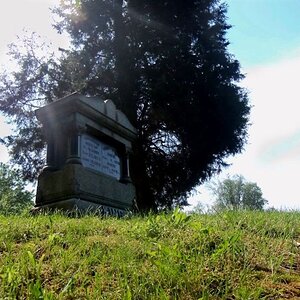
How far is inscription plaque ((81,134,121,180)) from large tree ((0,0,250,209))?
4.78 m

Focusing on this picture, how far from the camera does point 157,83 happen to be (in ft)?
45.8

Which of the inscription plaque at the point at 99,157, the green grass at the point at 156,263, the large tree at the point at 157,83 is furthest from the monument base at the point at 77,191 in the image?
the large tree at the point at 157,83

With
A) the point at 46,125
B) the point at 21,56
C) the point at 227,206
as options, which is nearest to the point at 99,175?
the point at 46,125

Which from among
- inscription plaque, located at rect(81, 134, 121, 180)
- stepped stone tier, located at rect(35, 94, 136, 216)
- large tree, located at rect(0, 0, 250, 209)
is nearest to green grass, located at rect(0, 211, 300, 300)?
stepped stone tier, located at rect(35, 94, 136, 216)

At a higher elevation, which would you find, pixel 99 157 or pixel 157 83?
pixel 157 83

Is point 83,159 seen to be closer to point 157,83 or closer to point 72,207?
point 72,207

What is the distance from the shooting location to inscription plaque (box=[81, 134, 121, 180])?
8500 mm

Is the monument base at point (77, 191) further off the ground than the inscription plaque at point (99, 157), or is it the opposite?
the inscription plaque at point (99, 157)

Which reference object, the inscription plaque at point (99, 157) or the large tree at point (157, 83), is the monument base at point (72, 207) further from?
the large tree at point (157, 83)

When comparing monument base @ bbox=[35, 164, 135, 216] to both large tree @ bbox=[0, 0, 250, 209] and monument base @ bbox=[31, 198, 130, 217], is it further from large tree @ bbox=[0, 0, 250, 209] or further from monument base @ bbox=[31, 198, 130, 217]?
large tree @ bbox=[0, 0, 250, 209]

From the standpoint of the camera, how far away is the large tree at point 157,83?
14.6 m

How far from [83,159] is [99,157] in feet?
2.32

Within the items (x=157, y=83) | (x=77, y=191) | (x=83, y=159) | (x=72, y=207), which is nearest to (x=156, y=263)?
(x=72, y=207)

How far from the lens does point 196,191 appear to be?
55.6 ft
